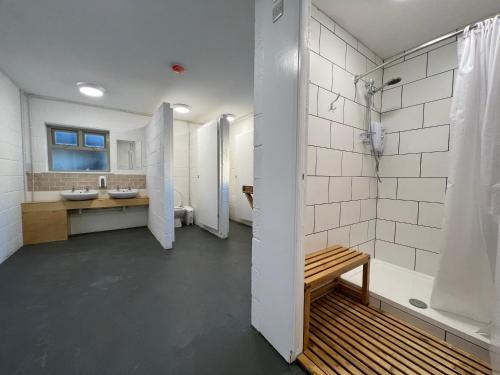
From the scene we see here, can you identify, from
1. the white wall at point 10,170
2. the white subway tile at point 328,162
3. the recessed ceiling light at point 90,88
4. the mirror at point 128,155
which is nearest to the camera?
the white subway tile at point 328,162

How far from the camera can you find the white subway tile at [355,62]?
62.9 inches

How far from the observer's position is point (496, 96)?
1.14 meters

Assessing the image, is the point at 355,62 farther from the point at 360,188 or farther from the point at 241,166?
the point at 241,166

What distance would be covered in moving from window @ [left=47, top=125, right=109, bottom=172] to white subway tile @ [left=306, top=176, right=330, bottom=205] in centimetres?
386

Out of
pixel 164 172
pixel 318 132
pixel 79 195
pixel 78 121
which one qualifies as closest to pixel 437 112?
pixel 318 132

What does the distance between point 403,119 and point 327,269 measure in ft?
5.26

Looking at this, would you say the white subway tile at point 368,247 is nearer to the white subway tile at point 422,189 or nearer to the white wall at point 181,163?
the white subway tile at point 422,189

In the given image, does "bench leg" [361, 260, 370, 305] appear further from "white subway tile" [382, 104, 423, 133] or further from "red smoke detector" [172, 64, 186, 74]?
"red smoke detector" [172, 64, 186, 74]

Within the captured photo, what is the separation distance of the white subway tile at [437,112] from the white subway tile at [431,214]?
69cm

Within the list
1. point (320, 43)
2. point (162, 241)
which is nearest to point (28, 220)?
point (162, 241)

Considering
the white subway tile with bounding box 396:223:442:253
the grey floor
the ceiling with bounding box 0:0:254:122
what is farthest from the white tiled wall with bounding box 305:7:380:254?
the grey floor

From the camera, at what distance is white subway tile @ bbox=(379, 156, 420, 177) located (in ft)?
5.70

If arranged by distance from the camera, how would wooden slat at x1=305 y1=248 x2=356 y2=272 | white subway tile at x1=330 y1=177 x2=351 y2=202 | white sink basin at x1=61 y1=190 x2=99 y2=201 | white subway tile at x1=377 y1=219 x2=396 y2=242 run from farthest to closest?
1. white sink basin at x1=61 y1=190 x2=99 y2=201
2. white subway tile at x1=377 y1=219 x2=396 y2=242
3. white subway tile at x1=330 y1=177 x2=351 y2=202
4. wooden slat at x1=305 y1=248 x2=356 y2=272

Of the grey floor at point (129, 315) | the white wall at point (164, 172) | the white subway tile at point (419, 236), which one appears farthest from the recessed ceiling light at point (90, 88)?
the white subway tile at point (419, 236)
